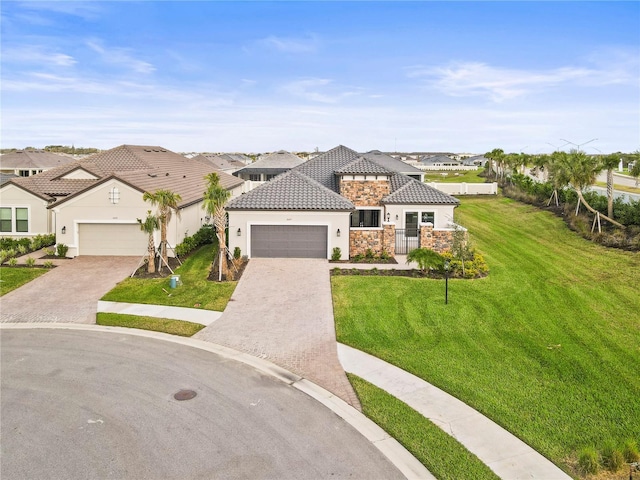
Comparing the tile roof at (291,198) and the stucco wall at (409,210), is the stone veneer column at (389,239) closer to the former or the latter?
the stucco wall at (409,210)

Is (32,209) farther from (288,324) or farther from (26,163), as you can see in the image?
(26,163)

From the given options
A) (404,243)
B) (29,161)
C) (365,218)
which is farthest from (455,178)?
(29,161)

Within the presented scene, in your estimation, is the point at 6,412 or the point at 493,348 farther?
the point at 493,348

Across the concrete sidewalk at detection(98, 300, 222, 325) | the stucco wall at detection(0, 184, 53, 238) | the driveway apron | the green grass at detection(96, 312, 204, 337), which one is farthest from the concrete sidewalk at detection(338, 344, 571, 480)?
the stucco wall at detection(0, 184, 53, 238)

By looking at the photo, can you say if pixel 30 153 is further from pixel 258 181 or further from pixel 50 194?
pixel 50 194

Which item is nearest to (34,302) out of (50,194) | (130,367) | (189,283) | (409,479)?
(189,283)

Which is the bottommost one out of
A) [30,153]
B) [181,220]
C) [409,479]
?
[409,479]

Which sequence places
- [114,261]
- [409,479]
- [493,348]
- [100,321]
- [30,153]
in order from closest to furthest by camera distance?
[409,479] → [493,348] → [100,321] → [114,261] → [30,153]
